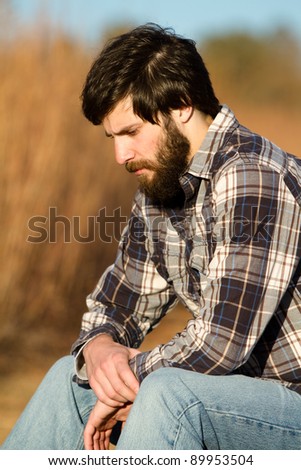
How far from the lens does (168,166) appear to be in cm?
221

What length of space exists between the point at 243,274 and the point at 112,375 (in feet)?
1.40

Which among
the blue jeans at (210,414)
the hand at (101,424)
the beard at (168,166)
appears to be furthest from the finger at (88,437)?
the beard at (168,166)

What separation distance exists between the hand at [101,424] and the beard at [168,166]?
586mm

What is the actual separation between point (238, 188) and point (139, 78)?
0.50 m

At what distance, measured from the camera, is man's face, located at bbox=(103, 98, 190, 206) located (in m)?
2.21

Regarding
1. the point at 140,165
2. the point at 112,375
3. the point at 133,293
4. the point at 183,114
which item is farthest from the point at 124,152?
the point at 112,375

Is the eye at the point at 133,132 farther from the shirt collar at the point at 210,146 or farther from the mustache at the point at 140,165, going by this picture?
the shirt collar at the point at 210,146

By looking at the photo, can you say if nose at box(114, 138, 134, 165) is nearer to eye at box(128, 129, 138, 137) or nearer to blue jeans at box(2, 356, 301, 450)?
eye at box(128, 129, 138, 137)

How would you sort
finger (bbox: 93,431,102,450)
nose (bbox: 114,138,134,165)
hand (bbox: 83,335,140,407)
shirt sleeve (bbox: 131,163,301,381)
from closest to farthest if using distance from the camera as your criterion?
shirt sleeve (bbox: 131,163,301,381) < hand (bbox: 83,335,140,407) < finger (bbox: 93,431,102,450) < nose (bbox: 114,138,134,165)

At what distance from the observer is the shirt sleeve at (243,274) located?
191cm

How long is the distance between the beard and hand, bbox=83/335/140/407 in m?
0.44

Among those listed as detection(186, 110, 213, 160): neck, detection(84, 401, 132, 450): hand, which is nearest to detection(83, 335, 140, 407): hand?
detection(84, 401, 132, 450): hand

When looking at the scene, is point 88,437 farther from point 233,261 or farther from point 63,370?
point 233,261

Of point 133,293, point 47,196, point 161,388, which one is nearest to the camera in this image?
point 161,388
